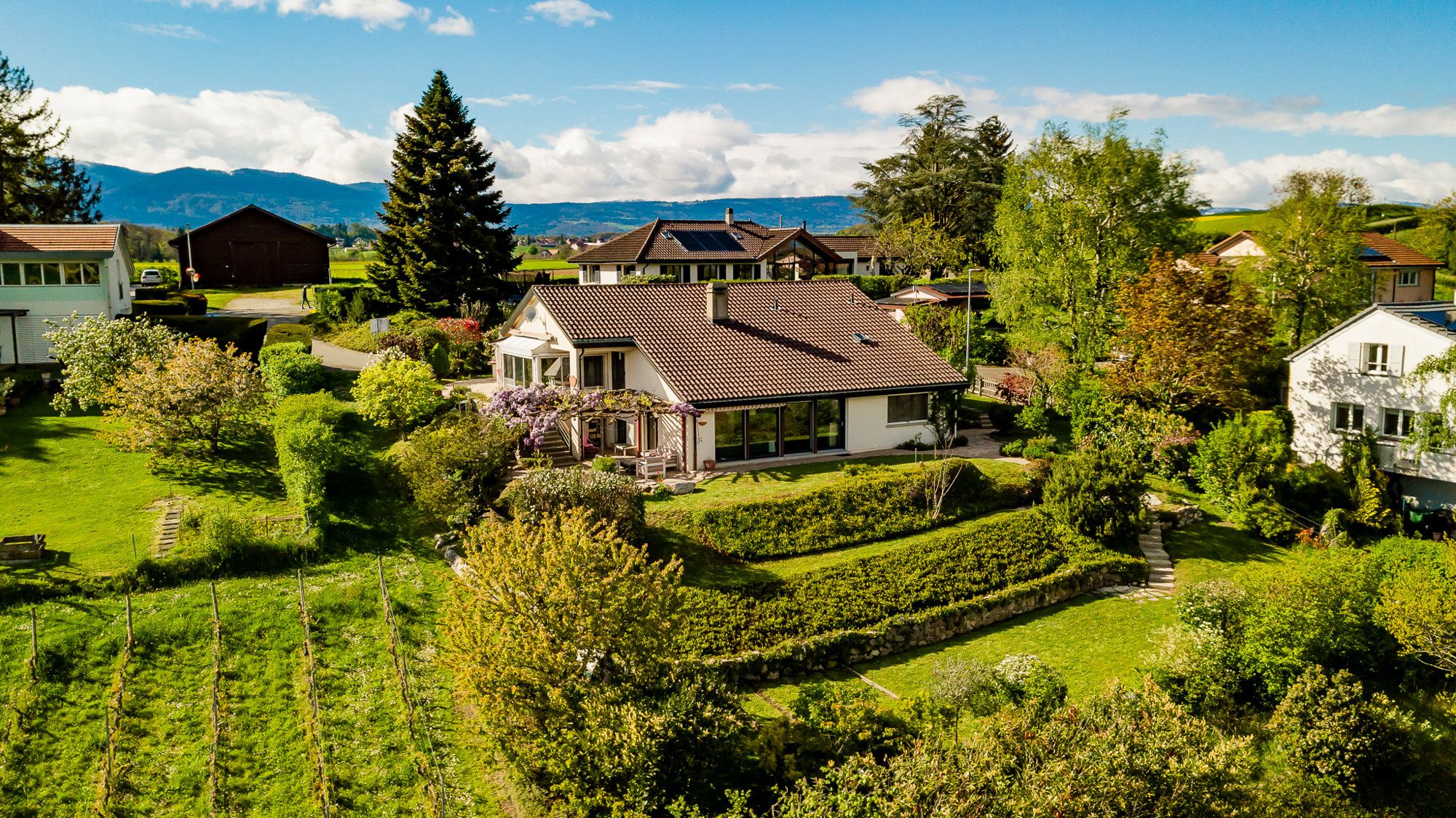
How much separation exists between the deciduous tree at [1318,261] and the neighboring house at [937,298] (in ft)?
50.9

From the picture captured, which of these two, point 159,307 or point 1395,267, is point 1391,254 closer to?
point 1395,267

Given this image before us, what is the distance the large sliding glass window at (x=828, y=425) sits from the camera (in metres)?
32.8

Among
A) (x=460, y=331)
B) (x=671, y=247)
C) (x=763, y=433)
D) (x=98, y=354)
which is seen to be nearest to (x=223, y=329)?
(x=98, y=354)

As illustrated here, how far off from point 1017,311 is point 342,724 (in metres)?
36.1

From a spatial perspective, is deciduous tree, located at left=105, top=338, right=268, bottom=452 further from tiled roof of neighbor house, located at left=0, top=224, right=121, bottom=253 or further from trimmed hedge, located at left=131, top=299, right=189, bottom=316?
trimmed hedge, located at left=131, top=299, right=189, bottom=316

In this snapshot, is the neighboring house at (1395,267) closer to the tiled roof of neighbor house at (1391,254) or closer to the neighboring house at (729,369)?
the tiled roof of neighbor house at (1391,254)

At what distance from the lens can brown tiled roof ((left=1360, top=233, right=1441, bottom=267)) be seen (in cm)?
5956

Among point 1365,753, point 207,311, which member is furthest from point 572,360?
point 207,311

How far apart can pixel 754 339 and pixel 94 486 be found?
866 inches

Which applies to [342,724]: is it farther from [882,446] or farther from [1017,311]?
[1017,311]

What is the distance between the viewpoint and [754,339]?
3450cm

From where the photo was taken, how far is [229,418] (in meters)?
32.4

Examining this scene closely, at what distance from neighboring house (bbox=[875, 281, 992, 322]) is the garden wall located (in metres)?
29.6

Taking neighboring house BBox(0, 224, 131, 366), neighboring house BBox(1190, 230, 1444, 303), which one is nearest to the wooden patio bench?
neighboring house BBox(0, 224, 131, 366)
